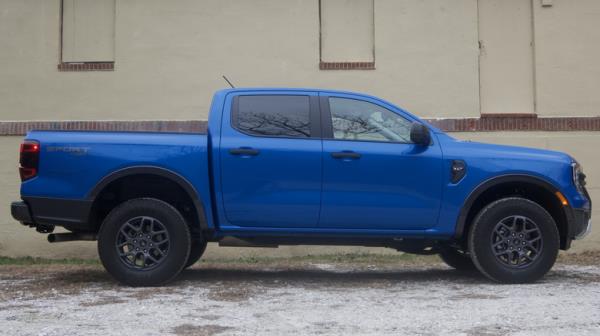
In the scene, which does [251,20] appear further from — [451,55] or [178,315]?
[178,315]

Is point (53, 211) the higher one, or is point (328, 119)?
point (328, 119)

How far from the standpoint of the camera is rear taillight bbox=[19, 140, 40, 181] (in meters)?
7.22

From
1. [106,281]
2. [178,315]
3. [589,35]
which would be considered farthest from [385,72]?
[178,315]

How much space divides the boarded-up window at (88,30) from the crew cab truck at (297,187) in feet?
15.2

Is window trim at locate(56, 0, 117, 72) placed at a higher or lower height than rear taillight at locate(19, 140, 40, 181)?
higher

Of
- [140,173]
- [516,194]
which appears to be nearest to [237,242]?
[140,173]

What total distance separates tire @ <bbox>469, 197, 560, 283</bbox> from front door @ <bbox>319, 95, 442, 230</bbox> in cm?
48

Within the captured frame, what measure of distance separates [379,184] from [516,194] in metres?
1.45

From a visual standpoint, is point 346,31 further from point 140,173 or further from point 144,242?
point 144,242

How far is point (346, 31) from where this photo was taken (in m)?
11.6

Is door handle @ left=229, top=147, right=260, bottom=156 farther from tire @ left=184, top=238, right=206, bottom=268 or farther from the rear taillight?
the rear taillight

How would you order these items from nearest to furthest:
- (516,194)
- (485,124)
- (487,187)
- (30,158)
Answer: (30,158)
(487,187)
(516,194)
(485,124)

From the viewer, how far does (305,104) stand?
7590mm

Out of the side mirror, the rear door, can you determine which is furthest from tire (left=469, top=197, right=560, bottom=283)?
the rear door
